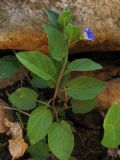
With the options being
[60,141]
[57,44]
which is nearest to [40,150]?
[60,141]

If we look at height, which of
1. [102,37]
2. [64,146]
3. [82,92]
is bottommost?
[64,146]

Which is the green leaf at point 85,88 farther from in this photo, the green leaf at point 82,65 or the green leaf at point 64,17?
the green leaf at point 64,17

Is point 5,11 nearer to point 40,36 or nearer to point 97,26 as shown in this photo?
point 40,36

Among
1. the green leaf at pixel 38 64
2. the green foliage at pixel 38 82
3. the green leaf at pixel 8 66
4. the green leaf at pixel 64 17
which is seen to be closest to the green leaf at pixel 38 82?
the green foliage at pixel 38 82

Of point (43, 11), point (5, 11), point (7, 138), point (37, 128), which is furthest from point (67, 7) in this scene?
point (7, 138)

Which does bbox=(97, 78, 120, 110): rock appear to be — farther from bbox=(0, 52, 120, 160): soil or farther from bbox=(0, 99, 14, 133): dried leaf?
bbox=(0, 99, 14, 133): dried leaf
